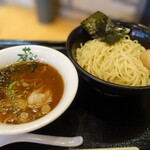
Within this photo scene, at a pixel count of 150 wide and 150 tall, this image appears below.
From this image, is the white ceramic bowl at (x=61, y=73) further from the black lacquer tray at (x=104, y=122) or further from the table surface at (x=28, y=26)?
the table surface at (x=28, y=26)

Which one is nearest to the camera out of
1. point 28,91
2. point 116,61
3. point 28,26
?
point 28,91

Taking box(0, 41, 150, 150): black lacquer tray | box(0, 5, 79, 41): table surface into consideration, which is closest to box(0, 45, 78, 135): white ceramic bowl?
box(0, 41, 150, 150): black lacquer tray

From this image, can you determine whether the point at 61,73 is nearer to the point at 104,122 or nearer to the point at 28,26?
the point at 104,122

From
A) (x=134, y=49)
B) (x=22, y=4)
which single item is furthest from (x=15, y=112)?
(x=22, y=4)

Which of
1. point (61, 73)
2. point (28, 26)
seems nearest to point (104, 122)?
point (61, 73)

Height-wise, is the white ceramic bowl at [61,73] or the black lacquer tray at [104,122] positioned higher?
the white ceramic bowl at [61,73]

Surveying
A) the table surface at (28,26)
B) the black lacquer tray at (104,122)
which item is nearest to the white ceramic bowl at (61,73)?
the black lacquer tray at (104,122)

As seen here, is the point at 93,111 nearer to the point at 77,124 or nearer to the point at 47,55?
the point at 77,124
